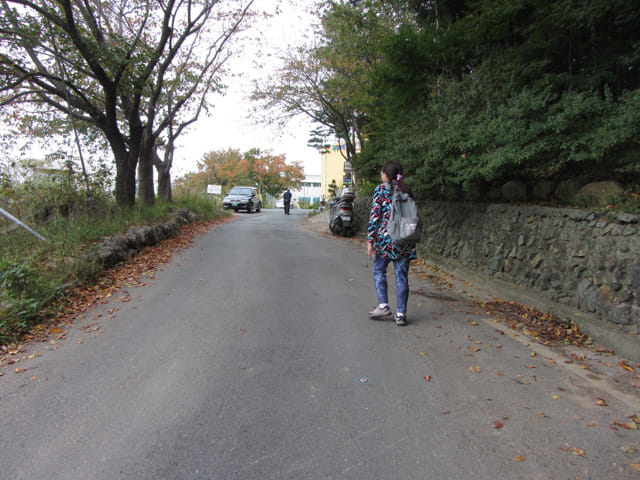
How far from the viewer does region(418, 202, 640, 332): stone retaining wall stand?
4.22 m

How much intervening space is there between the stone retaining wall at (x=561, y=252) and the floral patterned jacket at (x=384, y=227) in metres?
1.90

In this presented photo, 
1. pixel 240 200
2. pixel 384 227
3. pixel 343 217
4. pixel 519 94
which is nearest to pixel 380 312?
pixel 384 227

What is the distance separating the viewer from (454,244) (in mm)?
7906

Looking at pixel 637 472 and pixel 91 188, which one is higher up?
pixel 91 188

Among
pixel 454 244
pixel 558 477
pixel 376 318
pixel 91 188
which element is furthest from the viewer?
pixel 91 188

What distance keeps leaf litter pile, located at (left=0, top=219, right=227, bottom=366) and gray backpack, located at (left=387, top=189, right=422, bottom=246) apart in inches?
150

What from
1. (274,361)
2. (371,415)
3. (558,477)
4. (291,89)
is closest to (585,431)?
(558,477)

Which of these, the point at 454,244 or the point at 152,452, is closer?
the point at 152,452

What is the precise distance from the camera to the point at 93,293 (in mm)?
6117

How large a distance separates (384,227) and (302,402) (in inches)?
97.1

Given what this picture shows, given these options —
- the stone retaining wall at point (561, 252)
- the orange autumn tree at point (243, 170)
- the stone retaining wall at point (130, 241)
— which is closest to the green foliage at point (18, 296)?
the stone retaining wall at point (130, 241)

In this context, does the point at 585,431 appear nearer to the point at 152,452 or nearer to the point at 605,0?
the point at 152,452

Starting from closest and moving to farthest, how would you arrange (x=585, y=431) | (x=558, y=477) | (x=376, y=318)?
(x=558, y=477)
(x=585, y=431)
(x=376, y=318)

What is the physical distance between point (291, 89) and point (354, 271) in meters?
14.4
